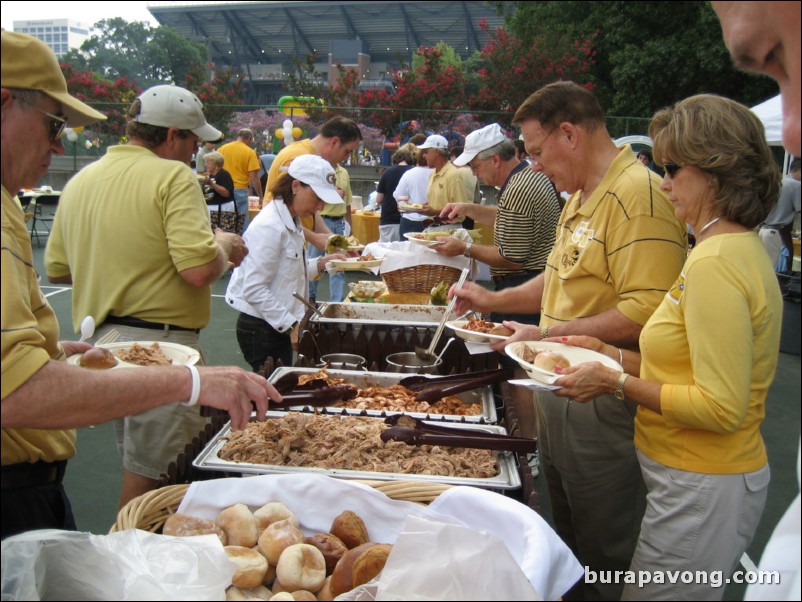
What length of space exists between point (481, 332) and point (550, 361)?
2.38ft

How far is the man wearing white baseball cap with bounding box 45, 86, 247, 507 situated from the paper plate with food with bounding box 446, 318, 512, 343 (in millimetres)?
1136

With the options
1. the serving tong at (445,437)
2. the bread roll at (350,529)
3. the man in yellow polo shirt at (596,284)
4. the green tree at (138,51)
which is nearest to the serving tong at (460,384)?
the man in yellow polo shirt at (596,284)

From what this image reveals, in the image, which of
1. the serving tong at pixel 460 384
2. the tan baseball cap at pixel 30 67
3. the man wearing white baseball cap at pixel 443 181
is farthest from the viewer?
the man wearing white baseball cap at pixel 443 181

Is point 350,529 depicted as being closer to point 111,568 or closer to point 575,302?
point 111,568

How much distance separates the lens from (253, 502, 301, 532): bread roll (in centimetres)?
162

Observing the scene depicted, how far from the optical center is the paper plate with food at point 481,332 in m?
2.77

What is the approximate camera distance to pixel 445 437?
208 cm

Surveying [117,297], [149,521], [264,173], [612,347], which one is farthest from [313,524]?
[264,173]

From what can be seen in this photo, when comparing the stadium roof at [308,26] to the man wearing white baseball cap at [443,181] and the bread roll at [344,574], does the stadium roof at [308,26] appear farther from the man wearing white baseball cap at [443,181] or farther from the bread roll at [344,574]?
the bread roll at [344,574]

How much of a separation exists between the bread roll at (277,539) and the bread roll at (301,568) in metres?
0.03

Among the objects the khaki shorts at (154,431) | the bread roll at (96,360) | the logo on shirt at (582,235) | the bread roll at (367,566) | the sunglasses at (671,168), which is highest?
the sunglasses at (671,168)

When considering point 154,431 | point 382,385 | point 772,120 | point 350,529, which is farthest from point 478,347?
point 772,120

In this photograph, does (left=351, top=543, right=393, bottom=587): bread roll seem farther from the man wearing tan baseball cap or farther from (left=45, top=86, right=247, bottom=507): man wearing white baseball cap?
(left=45, top=86, right=247, bottom=507): man wearing white baseball cap

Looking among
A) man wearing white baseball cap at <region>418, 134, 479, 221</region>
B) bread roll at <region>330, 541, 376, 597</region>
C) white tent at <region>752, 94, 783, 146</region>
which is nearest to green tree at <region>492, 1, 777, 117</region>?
white tent at <region>752, 94, 783, 146</region>
